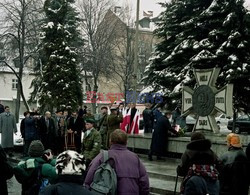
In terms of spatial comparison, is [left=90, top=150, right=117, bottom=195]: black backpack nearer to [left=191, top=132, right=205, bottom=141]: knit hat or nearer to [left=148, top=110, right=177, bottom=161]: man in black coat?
[left=191, top=132, right=205, bottom=141]: knit hat

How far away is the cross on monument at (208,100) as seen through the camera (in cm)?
1497

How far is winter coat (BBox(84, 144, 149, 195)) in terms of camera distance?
577cm

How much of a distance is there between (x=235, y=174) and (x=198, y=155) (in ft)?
5.02

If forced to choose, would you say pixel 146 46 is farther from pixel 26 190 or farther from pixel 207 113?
pixel 26 190

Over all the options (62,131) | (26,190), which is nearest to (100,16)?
(62,131)

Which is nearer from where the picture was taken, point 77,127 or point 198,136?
point 198,136

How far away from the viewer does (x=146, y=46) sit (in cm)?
6203

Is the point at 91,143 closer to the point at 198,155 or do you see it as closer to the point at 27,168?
the point at 27,168

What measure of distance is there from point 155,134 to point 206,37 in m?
10.8

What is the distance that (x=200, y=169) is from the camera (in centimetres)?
577

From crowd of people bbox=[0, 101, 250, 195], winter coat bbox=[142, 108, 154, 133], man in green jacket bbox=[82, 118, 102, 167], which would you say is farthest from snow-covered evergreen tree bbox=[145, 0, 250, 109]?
crowd of people bbox=[0, 101, 250, 195]

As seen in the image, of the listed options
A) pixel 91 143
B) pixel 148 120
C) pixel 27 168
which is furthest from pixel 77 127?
pixel 27 168

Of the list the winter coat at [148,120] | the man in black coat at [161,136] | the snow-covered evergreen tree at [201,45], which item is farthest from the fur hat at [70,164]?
the snow-covered evergreen tree at [201,45]

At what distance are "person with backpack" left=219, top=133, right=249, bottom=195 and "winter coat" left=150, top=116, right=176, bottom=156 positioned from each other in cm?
756
